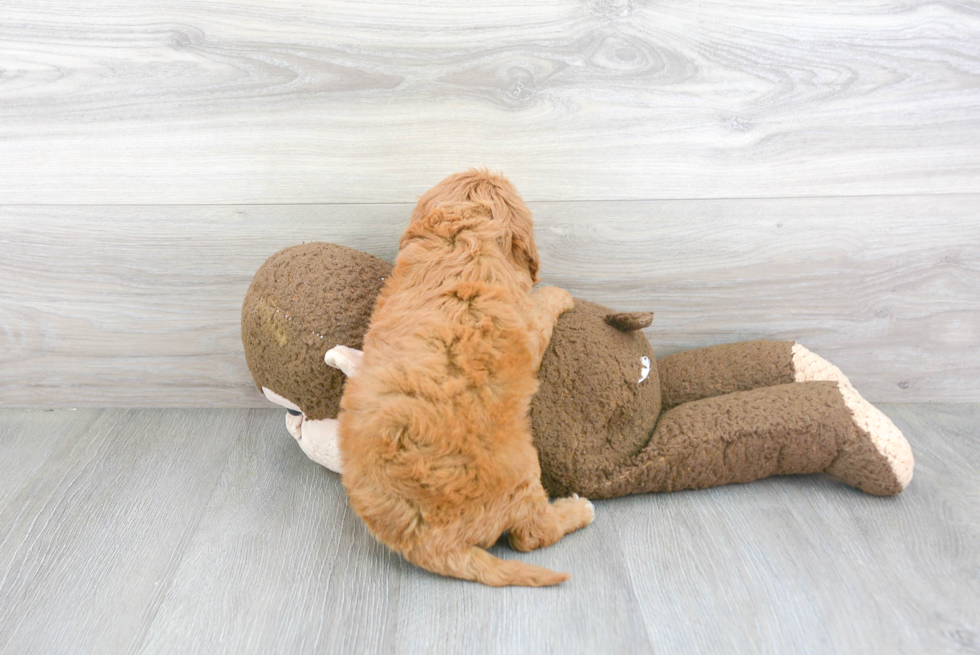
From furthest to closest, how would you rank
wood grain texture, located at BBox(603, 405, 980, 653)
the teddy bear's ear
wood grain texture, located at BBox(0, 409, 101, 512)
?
wood grain texture, located at BBox(0, 409, 101, 512), the teddy bear's ear, wood grain texture, located at BBox(603, 405, 980, 653)

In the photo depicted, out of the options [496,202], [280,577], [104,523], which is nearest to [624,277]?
[496,202]

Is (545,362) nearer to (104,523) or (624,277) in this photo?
(624,277)

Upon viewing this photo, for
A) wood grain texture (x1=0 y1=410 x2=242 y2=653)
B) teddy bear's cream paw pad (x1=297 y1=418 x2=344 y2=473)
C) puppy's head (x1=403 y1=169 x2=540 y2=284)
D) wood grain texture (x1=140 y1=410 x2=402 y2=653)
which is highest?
puppy's head (x1=403 y1=169 x2=540 y2=284)

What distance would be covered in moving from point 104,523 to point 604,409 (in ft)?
2.41

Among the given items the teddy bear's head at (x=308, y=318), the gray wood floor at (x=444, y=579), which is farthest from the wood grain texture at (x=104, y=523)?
the teddy bear's head at (x=308, y=318)

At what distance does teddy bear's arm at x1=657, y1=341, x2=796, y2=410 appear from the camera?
1.07 metres

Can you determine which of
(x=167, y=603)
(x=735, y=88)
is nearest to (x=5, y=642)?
(x=167, y=603)

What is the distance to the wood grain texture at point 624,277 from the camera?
1104mm

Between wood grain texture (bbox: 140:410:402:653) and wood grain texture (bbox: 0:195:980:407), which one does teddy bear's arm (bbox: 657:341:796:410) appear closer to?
wood grain texture (bbox: 0:195:980:407)

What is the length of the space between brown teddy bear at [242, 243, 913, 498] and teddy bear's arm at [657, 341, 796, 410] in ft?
0.28

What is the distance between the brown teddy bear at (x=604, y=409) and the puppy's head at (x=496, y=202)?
0.13 metres

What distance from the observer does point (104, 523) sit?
937 millimetres

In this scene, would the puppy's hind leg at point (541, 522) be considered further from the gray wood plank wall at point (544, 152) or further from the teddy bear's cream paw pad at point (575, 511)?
the gray wood plank wall at point (544, 152)

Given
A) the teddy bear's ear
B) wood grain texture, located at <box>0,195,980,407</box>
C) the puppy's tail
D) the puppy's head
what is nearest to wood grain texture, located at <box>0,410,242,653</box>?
wood grain texture, located at <box>0,195,980,407</box>
